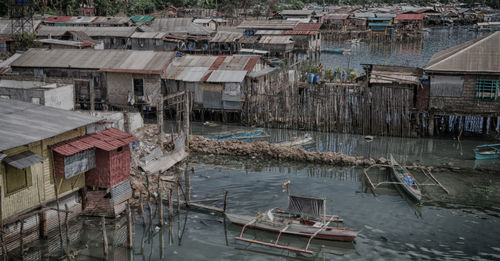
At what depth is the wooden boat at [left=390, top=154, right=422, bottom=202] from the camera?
19.0 meters

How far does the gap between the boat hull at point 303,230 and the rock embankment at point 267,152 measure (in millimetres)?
7182

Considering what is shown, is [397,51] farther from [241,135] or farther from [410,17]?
[241,135]

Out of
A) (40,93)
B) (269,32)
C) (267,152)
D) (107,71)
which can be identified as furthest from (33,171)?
(269,32)

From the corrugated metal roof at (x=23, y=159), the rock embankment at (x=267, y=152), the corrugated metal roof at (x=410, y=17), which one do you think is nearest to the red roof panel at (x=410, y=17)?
the corrugated metal roof at (x=410, y=17)

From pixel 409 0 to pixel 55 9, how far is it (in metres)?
83.1

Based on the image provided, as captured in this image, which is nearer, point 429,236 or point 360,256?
point 360,256

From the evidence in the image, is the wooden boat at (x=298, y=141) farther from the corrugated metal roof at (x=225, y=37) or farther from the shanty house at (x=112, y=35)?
the shanty house at (x=112, y=35)

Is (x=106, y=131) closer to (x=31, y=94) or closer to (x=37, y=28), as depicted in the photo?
(x=31, y=94)

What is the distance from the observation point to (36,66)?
31.6 metres

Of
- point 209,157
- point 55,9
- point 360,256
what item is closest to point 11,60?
point 209,157

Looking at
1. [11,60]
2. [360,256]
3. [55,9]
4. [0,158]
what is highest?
[55,9]

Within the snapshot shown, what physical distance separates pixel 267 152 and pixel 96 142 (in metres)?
9.46

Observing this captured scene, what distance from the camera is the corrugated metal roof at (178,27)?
2104 inches

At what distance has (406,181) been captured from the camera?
1989cm
